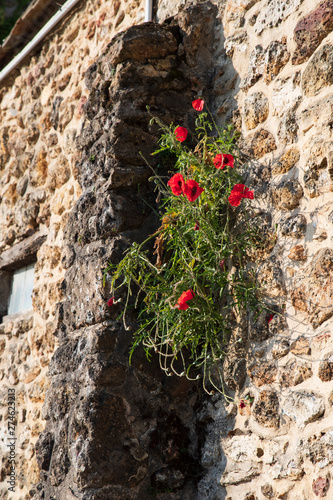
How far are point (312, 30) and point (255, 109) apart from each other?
44cm

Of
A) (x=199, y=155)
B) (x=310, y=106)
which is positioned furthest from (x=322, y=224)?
(x=199, y=155)

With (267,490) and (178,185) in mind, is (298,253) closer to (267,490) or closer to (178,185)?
(178,185)

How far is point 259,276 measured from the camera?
2373 millimetres

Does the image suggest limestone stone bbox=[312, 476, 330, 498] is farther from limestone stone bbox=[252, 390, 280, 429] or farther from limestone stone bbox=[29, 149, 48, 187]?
limestone stone bbox=[29, 149, 48, 187]

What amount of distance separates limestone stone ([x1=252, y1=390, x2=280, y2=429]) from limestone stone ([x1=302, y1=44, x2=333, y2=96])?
51.5 inches

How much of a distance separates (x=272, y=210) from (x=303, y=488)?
1148 mm

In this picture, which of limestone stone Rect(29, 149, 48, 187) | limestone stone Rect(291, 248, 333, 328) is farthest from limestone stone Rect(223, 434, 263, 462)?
limestone stone Rect(29, 149, 48, 187)

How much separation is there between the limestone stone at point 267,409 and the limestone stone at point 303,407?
5 cm

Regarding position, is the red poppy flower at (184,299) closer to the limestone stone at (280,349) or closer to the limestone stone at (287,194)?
the limestone stone at (280,349)

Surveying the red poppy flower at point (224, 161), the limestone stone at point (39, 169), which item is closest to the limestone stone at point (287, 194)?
the red poppy flower at point (224, 161)

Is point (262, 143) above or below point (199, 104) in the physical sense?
below

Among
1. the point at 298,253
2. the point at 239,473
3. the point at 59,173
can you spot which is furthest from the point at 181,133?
the point at 59,173

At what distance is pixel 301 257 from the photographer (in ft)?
7.19

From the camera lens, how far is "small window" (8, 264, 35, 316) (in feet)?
14.7
